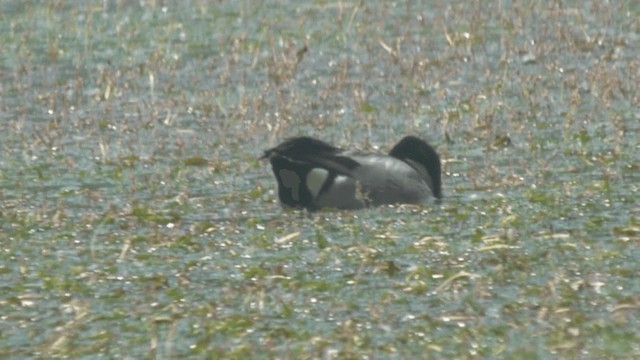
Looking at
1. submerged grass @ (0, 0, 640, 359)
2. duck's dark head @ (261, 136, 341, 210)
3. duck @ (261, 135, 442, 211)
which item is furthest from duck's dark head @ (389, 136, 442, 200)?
duck's dark head @ (261, 136, 341, 210)

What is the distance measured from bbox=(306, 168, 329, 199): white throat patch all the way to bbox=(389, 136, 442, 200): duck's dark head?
0.79m

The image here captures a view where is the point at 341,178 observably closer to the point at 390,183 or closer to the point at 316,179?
the point at 316,179

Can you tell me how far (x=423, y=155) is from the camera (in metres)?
14.9

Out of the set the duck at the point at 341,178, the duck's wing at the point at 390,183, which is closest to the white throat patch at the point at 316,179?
the duck at the point at 341,178

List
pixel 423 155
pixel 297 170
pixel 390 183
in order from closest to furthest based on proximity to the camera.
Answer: pixel 297 170 → pixel 390 183 → pixel 423 155

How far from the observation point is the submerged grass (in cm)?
1033

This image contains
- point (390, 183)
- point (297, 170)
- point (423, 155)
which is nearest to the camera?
point (297, 170)

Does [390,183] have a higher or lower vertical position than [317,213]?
higher

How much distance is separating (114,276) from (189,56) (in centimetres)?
972

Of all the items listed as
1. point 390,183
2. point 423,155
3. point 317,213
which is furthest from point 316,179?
point 423,155

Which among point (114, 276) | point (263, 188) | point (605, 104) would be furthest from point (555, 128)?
point (114, 276)

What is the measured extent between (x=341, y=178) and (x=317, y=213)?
41cm

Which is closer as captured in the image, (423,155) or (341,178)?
(341,178)

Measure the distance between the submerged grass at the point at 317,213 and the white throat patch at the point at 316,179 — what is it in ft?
0.99
